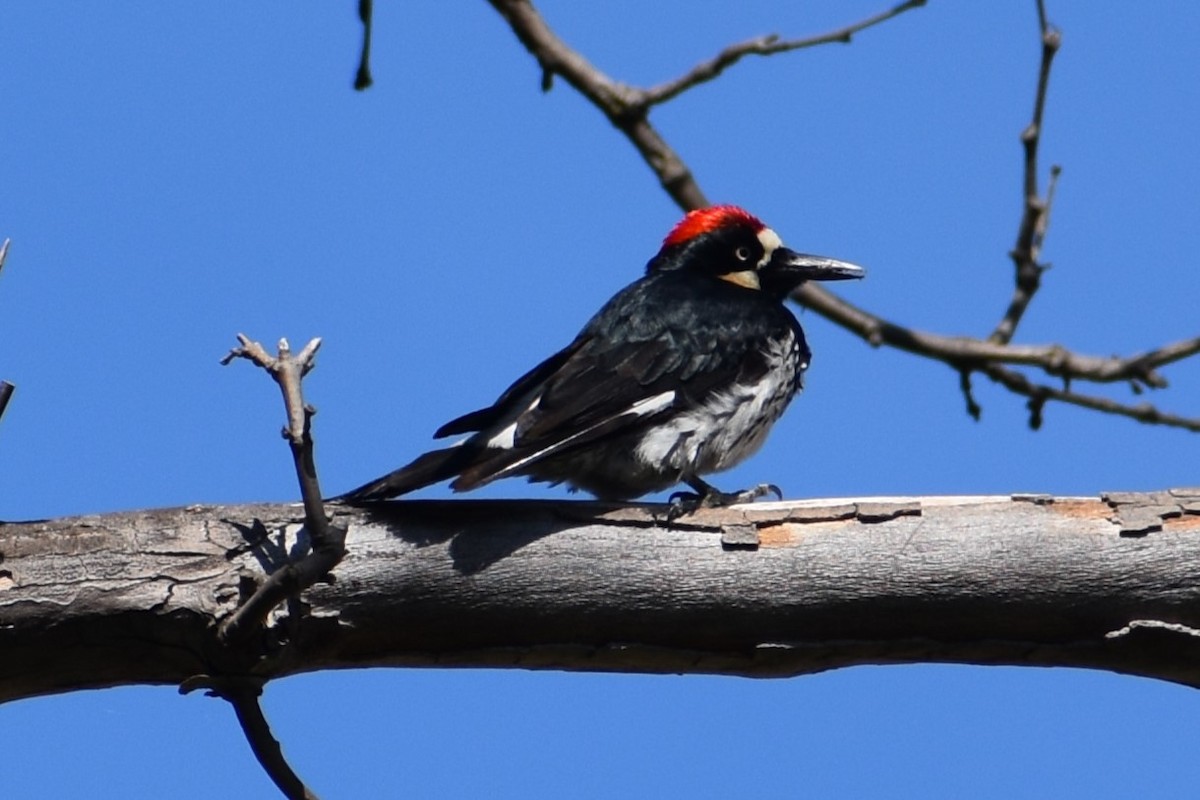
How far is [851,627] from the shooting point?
3324 mm

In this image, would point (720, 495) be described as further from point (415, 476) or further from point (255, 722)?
point (255, 722)

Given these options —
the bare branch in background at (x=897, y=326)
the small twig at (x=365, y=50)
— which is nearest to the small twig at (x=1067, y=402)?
the bare branch in background at (x=897, y=326)

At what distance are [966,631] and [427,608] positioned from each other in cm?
117

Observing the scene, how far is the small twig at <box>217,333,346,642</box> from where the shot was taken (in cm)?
286

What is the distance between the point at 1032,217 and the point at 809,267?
123 centimetres

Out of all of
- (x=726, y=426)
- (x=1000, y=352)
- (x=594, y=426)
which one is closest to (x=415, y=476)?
(x=594, y=426)

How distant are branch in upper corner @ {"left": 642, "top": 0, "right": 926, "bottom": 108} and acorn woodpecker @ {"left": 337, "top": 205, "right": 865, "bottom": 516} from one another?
0.72 meters

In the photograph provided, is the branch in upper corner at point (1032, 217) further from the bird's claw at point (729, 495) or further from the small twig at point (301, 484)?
the small twig at point (301, 484)

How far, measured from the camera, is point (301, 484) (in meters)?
2.87

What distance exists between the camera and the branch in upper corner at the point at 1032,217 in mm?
4391

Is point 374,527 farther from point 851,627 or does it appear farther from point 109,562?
point 851,627

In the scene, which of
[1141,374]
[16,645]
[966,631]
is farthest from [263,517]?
[1141,374]

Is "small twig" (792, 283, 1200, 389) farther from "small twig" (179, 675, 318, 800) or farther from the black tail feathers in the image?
"small twig" (179, 675, 318, 800)

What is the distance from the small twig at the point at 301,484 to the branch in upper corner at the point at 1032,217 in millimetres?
2448
